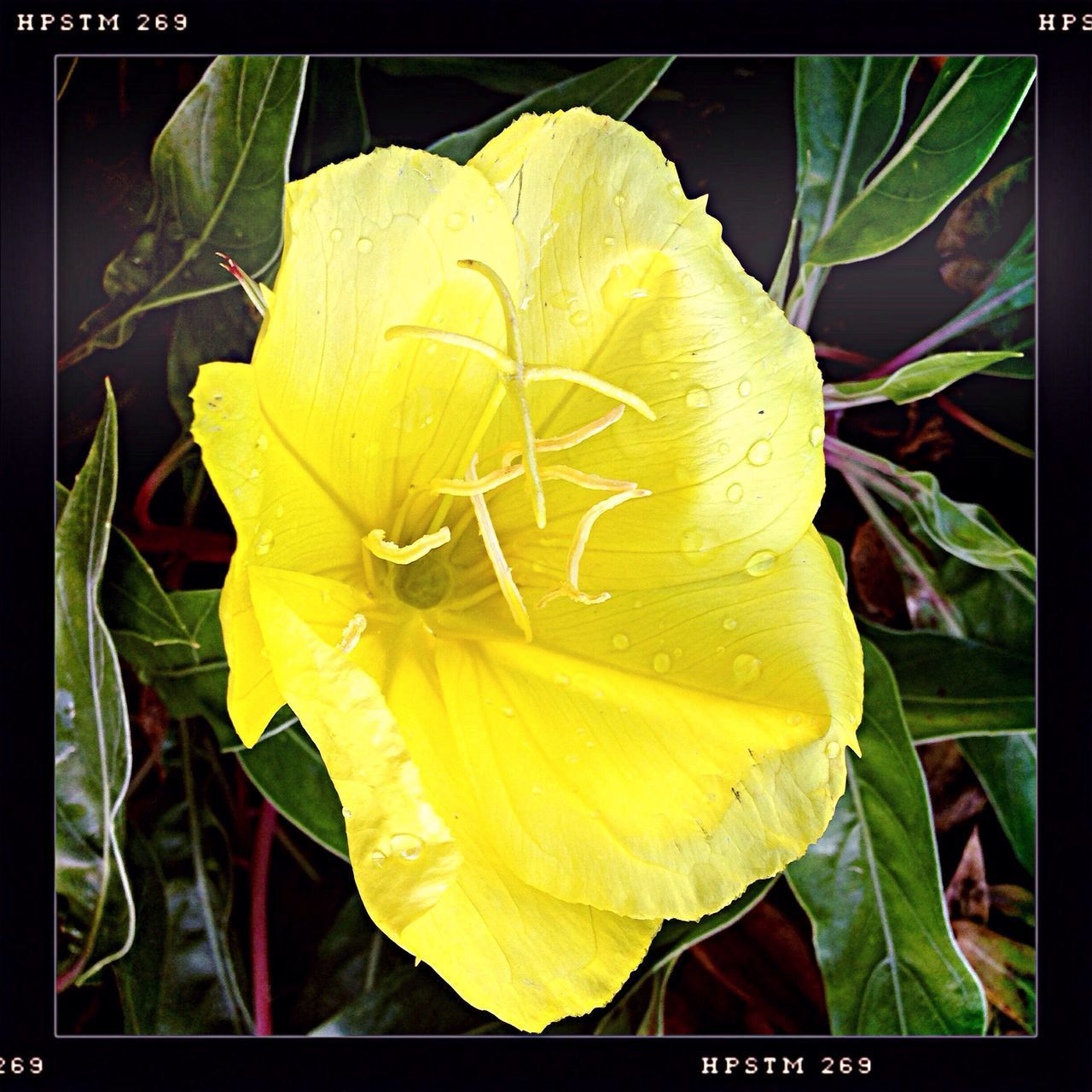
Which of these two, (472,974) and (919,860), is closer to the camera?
(472,974)

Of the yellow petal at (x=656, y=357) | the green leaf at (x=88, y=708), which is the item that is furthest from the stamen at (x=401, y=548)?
the green leaf at (x=88, y=708)

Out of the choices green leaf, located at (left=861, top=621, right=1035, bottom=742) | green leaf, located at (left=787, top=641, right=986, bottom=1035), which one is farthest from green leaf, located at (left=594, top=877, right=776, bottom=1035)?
green leaf, located at (left=861, top=621, right=1035, bottom=742)

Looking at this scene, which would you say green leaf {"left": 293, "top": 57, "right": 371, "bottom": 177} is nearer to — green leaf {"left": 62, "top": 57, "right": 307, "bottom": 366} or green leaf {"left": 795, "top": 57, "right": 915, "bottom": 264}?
green leaf {"left": 62, "top": 57, "right": 307, "bottom": 366}

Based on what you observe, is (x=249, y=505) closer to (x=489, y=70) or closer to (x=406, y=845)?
(x=406, y=845)
